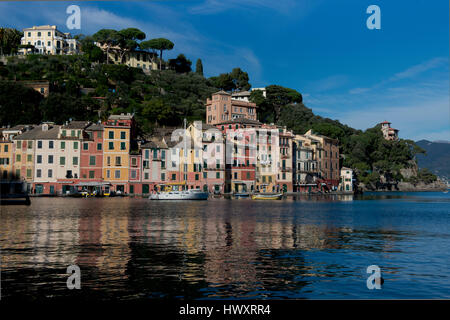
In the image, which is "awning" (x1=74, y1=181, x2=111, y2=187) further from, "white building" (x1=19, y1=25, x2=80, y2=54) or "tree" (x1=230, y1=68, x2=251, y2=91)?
"white building" (x1=19, y1=25, x2=80, y2=54)

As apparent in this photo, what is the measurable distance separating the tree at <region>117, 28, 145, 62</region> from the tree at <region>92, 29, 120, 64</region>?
1.12 m

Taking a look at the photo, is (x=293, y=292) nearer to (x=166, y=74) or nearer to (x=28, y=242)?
(x=28, y=242)

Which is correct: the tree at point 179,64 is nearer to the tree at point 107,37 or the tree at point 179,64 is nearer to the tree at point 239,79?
the tree at point 239,79

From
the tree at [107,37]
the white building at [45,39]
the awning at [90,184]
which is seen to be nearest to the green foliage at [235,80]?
the tree at [107,37]

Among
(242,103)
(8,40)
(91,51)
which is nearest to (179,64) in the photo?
(91,51)

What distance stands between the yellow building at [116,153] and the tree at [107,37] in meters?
68.9

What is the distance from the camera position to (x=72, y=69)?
131 metres

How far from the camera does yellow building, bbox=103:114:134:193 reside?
85.2m

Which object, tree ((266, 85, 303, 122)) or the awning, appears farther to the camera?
tree ((266, 85, 303, 122))

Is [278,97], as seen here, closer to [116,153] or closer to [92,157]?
[116,153]

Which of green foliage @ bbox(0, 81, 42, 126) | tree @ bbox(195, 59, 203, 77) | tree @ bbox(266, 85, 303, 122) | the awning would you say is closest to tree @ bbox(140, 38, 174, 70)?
tree @ bbox(195, 59, 203, 77)

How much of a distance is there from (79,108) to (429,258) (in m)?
97.4

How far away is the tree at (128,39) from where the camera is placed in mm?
149625

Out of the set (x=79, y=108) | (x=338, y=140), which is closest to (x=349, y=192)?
(x=338, y=140)
